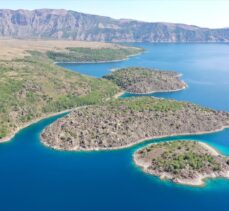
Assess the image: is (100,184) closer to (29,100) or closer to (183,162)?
(183,162)

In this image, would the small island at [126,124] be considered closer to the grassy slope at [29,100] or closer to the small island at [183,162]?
the small island at [183,162]

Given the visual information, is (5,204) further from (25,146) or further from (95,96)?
(95,96)

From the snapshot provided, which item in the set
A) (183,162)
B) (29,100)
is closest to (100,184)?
(183,162)

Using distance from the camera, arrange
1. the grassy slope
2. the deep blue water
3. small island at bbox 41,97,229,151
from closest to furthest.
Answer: the deep blue water, small island at bbox 41,97,229,151, the grassy slope

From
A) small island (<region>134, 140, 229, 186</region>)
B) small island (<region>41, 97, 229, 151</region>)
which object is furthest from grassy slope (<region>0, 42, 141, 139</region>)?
small island (<region>134, 140, 229, 186</region>)

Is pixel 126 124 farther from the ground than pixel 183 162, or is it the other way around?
pixel 126 124

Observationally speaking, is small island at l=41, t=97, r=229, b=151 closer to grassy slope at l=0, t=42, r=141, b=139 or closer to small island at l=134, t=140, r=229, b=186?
small island at l=134, t=140, r=229, b=186

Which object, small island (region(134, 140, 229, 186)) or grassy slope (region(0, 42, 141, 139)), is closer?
small island (region(134, 140, 229, 186))

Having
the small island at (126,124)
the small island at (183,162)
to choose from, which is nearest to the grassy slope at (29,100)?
the small island at (126,124)

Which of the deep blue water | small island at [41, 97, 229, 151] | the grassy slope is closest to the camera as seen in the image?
the deep blue water
